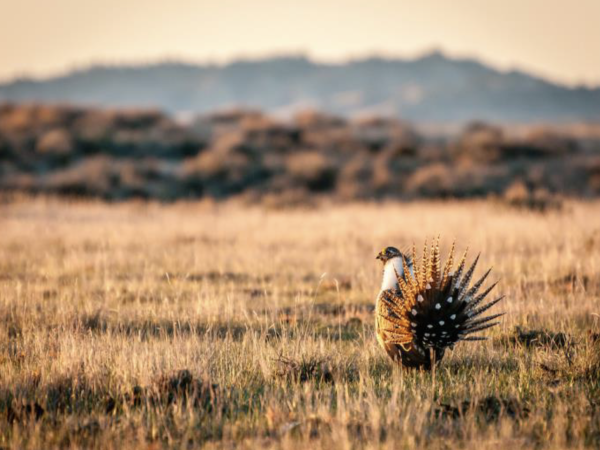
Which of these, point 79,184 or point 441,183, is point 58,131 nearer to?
point 79,184

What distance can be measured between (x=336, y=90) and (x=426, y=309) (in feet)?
494

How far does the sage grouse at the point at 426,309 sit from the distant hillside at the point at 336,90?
363 ft

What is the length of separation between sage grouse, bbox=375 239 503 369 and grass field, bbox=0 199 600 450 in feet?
1.06

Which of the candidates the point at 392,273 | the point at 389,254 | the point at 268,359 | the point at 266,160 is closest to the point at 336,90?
the point at 266,160

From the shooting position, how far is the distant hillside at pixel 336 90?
419 ft

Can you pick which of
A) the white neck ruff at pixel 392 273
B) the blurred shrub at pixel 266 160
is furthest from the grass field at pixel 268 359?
the blurred shrub at pixel 266 160

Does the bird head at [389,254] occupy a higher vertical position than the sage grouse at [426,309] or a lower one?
higher

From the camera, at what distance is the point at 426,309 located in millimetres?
5078

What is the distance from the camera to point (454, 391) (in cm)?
505

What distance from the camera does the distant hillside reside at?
128 m

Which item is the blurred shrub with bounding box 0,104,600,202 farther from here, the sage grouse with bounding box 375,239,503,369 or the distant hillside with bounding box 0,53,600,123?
the distant hillside with bounding box 0,53,600,123

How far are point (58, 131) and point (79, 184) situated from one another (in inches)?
406

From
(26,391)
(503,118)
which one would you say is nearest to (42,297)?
(26,391)

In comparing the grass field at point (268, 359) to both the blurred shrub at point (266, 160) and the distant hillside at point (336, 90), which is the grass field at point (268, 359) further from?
the distant hillside at point (336, 90)
